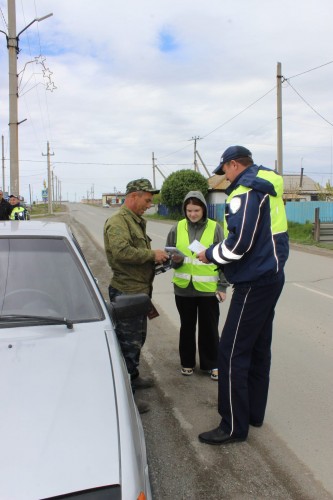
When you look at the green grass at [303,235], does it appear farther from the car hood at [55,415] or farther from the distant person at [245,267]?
the car hood at [55,415]

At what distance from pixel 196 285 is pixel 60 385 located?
2439 mm

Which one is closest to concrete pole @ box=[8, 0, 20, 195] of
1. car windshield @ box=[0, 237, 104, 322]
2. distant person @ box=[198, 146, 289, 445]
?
car windshield @ box=[0, 237, 104, 322]

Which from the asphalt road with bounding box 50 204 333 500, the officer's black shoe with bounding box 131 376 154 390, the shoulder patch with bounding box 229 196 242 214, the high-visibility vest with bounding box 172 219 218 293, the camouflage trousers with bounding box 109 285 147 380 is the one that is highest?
the shoulder patch with bounding box 229 196 242 214

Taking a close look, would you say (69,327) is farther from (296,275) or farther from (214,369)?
(296,275)

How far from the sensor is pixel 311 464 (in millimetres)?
3020

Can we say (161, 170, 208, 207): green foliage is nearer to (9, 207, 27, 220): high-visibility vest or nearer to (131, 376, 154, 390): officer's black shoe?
(9, 207, 27, 220): high-visibility vest

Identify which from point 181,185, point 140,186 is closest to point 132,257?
point 140,186

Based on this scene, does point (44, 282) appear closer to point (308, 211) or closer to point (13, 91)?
point (13, 91)

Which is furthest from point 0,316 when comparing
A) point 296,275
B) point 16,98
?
point 16,98

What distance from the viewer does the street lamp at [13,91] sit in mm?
16844

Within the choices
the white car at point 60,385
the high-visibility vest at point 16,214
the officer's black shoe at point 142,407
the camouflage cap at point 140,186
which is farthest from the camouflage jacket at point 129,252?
the high-visibility vest at point 16,214

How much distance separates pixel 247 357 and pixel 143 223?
1632 mm

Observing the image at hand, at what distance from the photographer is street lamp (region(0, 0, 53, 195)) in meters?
16.8

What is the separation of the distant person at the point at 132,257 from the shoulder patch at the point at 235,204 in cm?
107
